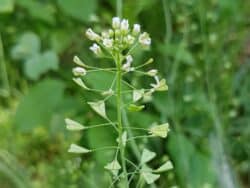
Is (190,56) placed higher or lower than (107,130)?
higher

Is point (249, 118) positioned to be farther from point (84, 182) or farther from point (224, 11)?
point (84, 182)

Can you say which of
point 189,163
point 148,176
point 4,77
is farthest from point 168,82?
point 148,176

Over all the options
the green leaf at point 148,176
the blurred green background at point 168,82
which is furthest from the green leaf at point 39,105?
the green leaf at point 148,176

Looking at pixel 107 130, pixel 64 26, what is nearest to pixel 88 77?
pixel 107 130

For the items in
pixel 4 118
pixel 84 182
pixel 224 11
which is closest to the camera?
pixel 84 182

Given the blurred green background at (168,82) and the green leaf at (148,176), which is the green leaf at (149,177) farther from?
the blurred green background at (168,82)

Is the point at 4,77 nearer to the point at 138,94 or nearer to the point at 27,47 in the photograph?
the point at 27,47

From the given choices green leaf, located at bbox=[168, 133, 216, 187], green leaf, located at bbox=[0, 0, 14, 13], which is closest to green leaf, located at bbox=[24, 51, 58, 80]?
green leaf, located at bbox=[0, 0, 14, 13]
